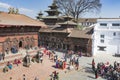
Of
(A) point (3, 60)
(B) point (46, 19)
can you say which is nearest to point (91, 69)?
(A) point (3, 60)

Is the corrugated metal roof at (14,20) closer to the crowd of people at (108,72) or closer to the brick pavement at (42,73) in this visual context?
the brick pavement at (42,73)

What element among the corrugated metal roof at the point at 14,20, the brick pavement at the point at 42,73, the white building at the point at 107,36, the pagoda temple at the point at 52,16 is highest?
the pagoda temple at the point at 52,16

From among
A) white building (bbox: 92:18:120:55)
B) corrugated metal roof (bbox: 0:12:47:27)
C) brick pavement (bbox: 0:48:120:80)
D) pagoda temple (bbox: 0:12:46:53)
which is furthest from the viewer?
white building (bbox: 92:18:120:55)

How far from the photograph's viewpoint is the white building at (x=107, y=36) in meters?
37.7

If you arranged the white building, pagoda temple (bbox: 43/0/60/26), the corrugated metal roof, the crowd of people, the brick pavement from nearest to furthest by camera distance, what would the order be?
the crowd of people → the brick pavement → the corrugated metal roof → the white building → pagoda temple (bbox: 43/0/60/26)

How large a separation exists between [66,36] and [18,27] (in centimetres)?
1310

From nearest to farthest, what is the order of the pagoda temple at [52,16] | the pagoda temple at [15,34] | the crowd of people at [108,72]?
1. the crowd of people at [108,72]
2. the pagoda temple at [15,34]
3. the pagoda temple at [52,16]

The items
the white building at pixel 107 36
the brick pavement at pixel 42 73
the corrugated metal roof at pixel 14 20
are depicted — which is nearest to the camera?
the brick pavement at pixel 42 73

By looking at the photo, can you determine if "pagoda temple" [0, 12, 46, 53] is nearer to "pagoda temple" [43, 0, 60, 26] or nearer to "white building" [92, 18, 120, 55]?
"white building" [92, 18, 120, 55]

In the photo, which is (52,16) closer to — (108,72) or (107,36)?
(107,36)

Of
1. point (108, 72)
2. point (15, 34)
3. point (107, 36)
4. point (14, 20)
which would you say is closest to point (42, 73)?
point (108, 72)

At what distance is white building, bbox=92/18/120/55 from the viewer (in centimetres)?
3766

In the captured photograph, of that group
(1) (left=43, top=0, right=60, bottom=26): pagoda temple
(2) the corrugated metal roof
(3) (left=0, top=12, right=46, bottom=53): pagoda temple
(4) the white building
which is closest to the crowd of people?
(3) (left=0, top=12, right=46, bottom=53): pagoda temple

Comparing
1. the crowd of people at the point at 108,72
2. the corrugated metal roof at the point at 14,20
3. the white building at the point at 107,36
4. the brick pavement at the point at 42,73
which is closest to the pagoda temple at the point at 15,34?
the corrugated metal roof at the point at 14,20
